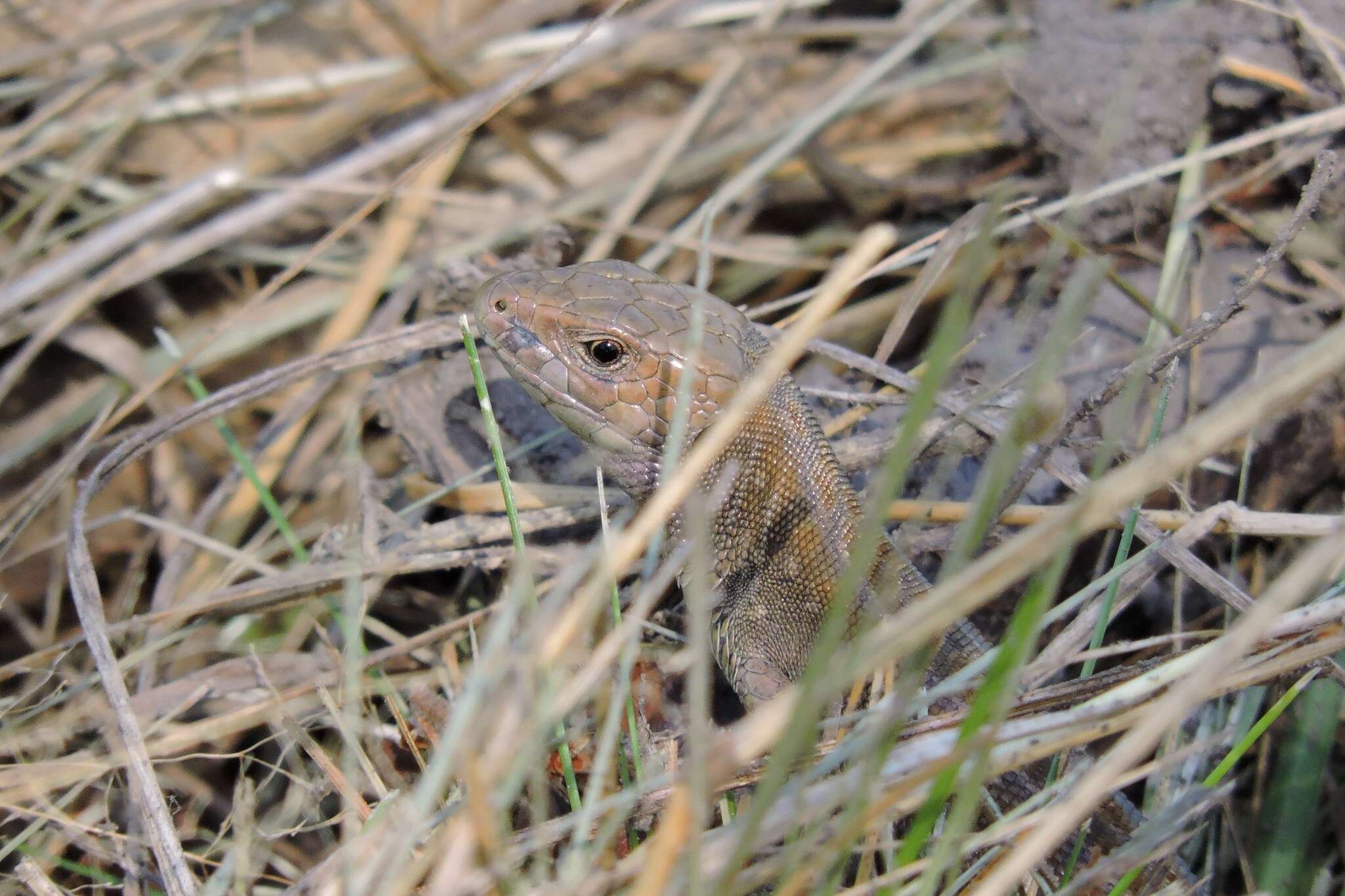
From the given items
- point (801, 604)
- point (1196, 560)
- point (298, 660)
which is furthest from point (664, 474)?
point (298, 660)

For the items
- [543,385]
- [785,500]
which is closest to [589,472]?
[543,385]

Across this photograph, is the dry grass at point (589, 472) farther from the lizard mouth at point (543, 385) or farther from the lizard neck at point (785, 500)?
the lizard mouth at point (543, 385)

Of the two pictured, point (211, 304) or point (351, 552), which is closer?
point (351, 552)

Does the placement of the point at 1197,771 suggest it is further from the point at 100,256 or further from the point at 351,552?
the point at 100,256

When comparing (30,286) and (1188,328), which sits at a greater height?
(30,286)

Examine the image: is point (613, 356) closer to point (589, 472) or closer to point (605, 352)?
point (605, 352)

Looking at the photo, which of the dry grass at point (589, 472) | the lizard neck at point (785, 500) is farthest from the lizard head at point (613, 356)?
the dry grass at point (589, 472)

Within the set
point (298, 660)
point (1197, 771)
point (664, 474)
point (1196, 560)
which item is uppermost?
point (664, 474)
